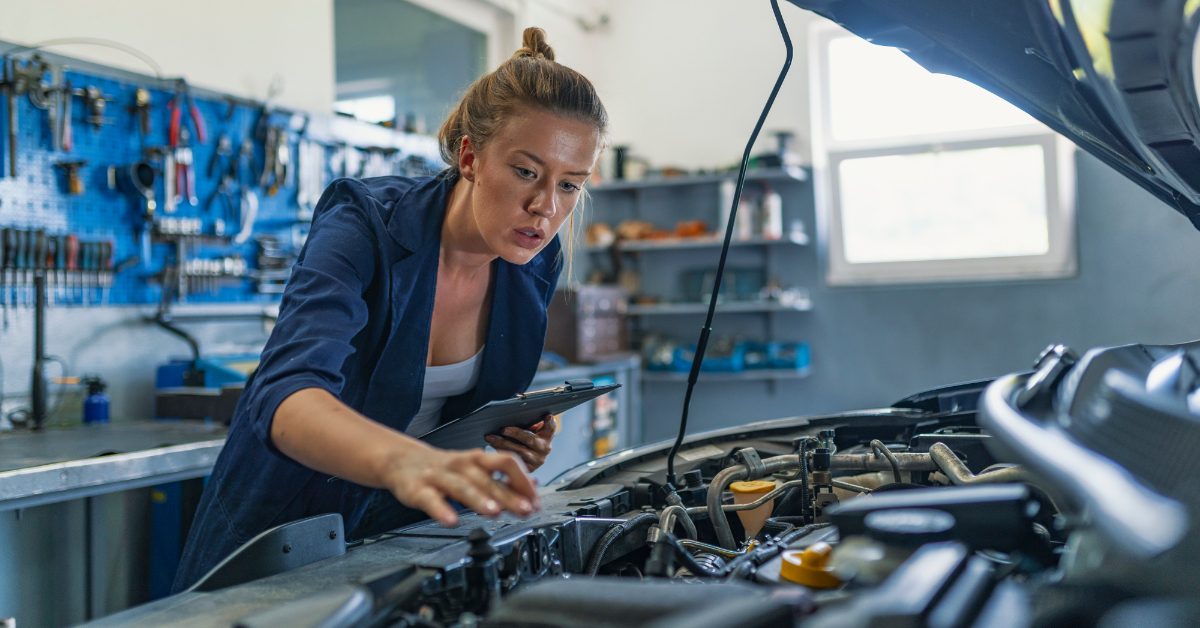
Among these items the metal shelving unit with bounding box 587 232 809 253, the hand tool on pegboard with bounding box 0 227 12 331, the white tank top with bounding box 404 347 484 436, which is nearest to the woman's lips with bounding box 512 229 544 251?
the white tank top with bounding box 404 347 484 436

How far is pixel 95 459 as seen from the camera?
2174 millimetres

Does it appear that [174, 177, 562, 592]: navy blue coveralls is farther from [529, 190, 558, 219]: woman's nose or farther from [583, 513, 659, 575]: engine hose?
[583, 513, 659, 575]: engine hose

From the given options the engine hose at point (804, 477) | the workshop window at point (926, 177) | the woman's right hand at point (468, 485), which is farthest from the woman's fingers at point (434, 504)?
the workshop window at point (926, 177)

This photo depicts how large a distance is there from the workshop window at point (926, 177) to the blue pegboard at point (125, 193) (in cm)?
300

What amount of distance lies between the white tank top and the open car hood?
0.80 m

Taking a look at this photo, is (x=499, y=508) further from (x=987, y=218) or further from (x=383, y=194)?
(x=987, y=218)

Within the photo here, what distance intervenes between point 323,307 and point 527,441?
49 cm

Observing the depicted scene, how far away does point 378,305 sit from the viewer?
4.44 feet

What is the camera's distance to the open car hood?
94 centimetres

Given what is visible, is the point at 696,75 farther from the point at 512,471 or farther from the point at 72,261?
the point at 512,471

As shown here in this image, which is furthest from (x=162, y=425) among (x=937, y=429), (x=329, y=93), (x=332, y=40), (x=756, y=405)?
(x=756, y=405)

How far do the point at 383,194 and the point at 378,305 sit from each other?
197mm

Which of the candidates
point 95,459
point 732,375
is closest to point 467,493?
point 95,459

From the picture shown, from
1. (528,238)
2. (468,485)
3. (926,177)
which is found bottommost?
(468,485)
